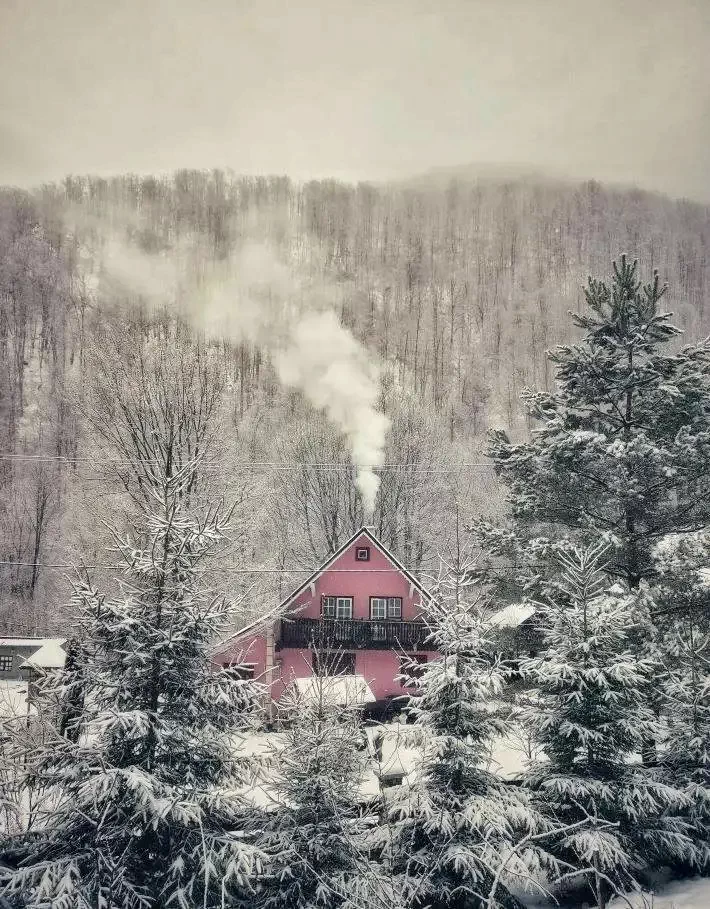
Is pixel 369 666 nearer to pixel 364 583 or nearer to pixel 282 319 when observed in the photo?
pixel 364 583

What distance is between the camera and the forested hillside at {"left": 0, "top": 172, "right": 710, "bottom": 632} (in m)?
24.2

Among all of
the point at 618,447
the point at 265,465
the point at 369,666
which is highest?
the point at 265,465

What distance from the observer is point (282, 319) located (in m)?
60.6

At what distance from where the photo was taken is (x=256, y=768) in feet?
25.6

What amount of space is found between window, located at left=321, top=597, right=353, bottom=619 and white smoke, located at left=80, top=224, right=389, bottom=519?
310 inches

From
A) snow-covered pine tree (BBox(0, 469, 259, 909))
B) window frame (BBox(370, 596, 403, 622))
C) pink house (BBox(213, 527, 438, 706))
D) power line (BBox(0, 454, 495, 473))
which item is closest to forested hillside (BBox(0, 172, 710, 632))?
power line (BBox(0, 454, 495, 473))

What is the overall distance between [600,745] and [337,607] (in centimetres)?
1415

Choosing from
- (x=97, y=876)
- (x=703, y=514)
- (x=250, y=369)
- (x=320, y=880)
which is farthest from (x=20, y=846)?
(x=250, y=369)

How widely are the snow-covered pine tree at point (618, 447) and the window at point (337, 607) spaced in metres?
10.4

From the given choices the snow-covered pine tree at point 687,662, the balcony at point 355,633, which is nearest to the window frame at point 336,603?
the balcony at point 355,633

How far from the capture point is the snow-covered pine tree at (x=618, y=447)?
1244cm

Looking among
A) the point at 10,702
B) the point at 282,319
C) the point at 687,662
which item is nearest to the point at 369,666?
A: the point at 687,662

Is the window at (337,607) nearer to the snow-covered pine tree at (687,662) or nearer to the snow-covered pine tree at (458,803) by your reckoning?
the snow-covered pine tree at (687,662)

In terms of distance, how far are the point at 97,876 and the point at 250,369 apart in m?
46.5
